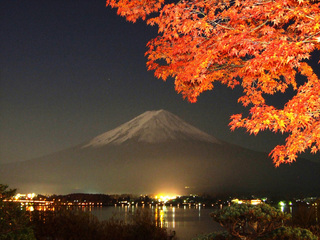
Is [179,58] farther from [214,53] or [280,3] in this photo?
[280,3]

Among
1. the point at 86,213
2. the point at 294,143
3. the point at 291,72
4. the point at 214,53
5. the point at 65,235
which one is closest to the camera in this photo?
the point at 214,53

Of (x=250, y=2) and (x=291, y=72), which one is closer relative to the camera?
(x=250, y=2)

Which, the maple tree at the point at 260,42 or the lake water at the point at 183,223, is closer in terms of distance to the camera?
the maple tree at the point at 260,42

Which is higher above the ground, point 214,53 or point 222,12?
point 222,12

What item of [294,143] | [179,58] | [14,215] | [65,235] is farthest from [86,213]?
[294,143]

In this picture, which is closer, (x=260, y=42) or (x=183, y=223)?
(x=260, y=42)

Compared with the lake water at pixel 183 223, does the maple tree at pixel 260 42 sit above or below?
above

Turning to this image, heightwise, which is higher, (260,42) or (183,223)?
(260,42)

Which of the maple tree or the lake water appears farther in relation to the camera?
the lake water

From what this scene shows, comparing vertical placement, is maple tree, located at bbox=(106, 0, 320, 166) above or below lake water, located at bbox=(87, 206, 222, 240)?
above

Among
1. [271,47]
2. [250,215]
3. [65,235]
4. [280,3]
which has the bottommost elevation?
[65,235]

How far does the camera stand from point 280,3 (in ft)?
23.4

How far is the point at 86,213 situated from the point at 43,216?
6.04 ft

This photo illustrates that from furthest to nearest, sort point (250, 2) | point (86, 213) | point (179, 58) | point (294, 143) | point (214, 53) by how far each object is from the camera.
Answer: point (86, 213) < point (179, 58) < point (294, 143) < point (214, 53) < point (250, 2)
